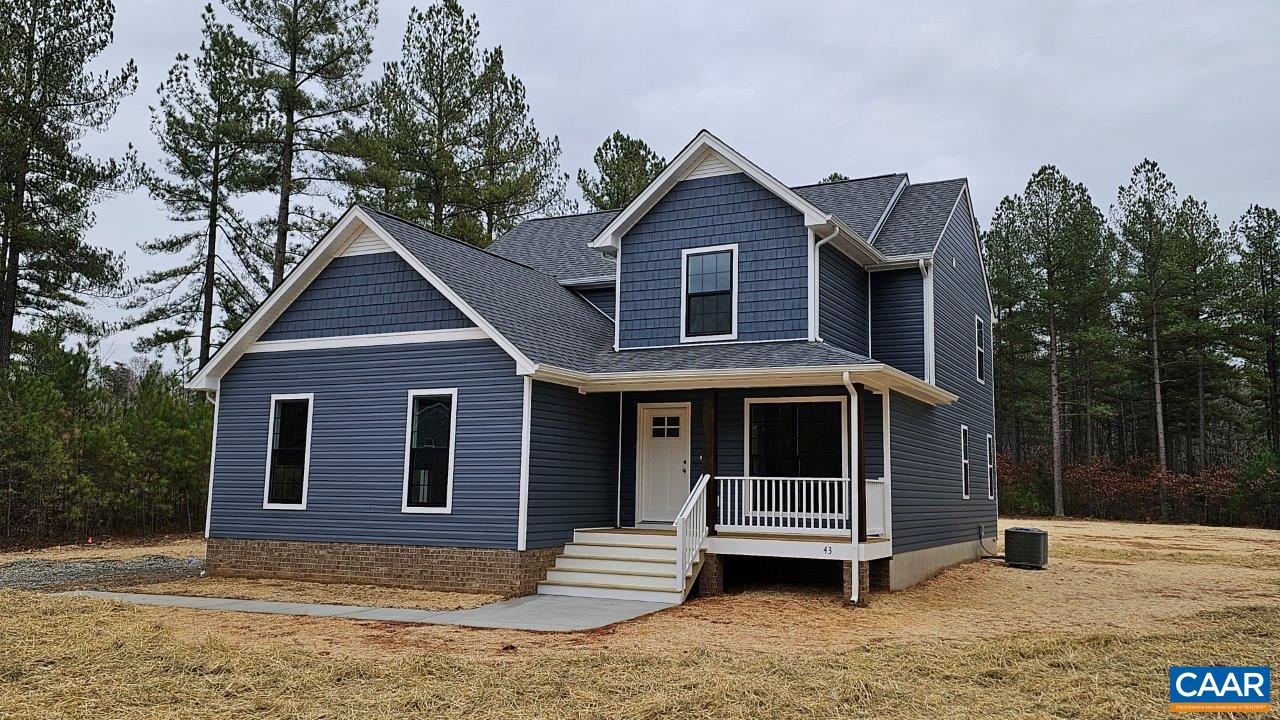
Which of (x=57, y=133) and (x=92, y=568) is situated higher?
(x=57, y=133)

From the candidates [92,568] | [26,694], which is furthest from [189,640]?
[92,568]

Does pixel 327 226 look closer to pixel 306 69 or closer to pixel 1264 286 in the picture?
pixel 306 69

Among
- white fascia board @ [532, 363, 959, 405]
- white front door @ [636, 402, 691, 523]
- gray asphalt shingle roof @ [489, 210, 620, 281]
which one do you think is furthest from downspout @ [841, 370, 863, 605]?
gray asphalt shingle roof @ [489, 210, 620, 281]

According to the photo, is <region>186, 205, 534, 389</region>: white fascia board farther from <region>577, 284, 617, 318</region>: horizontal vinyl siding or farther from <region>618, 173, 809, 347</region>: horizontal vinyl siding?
<region>577, 284, 617, 318</region>: horizontal vinyl siding

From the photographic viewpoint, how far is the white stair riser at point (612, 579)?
12.3 metres

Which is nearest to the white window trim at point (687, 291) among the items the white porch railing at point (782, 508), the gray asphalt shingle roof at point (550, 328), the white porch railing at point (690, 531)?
the gray asphalt shingle roof at point (550, 328)

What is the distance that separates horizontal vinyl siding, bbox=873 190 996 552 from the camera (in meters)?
14.5

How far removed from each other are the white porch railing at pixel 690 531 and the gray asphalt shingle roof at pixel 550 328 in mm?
1866

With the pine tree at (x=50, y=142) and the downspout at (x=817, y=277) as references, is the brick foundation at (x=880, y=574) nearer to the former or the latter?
the downspout at (x=817, y=277)

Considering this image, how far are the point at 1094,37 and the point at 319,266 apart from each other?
666 inches

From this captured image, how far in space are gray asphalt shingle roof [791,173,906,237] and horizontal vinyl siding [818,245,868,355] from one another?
1.37 m

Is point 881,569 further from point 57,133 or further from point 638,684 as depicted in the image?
point 57,133

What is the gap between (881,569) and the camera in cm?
1350

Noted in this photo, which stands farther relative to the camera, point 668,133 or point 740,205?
point 668,133
